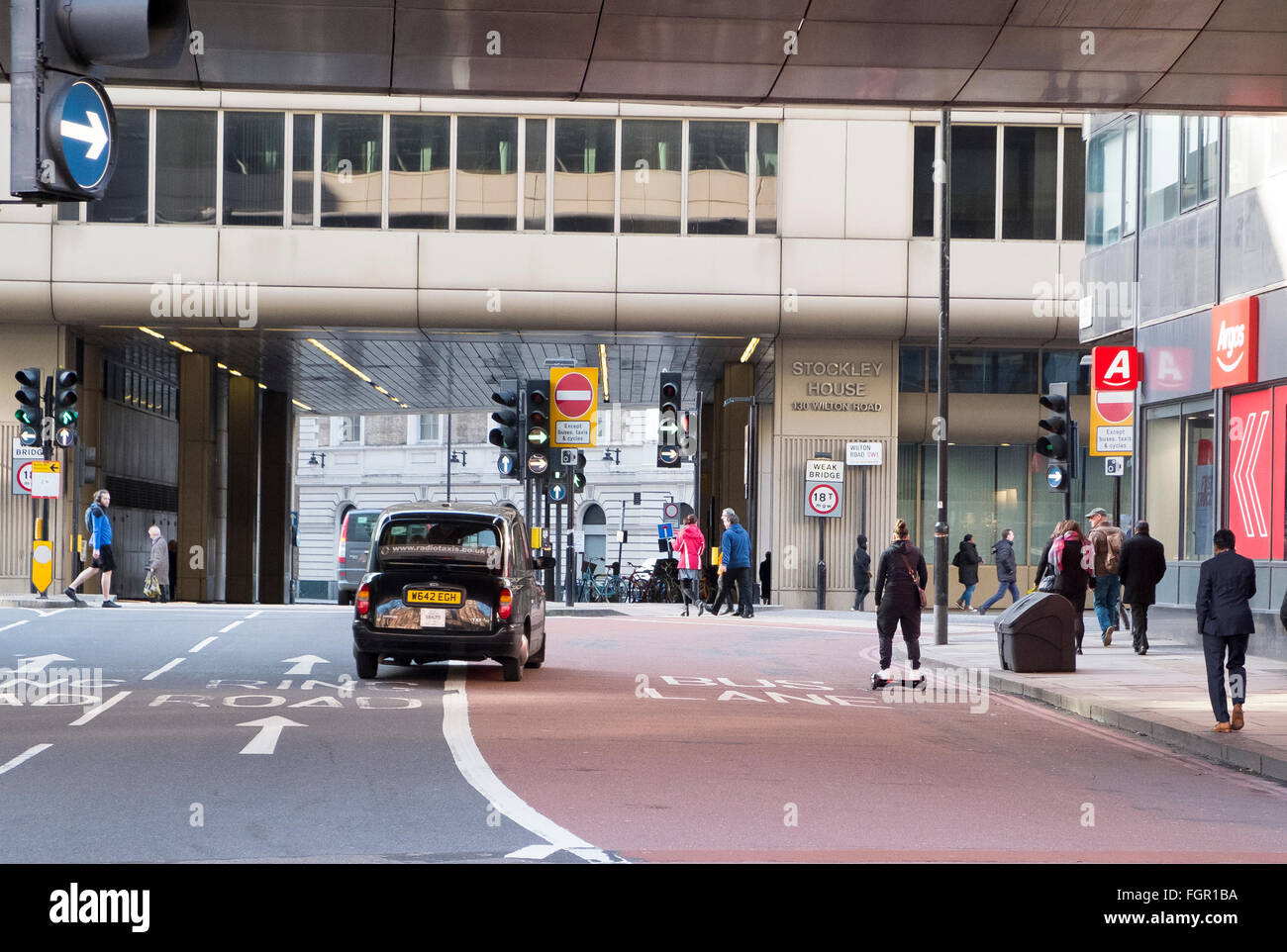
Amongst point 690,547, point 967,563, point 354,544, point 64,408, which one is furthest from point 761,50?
point 354,544

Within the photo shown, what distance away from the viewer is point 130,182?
34469 mm

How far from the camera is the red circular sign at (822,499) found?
35406 millimetres

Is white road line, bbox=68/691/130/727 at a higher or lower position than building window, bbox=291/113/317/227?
lower

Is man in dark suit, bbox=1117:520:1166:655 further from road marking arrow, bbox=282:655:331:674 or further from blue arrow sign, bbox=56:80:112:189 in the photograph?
blue arrow sign, bbox=56:80:112:189

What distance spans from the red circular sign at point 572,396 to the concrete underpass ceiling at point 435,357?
85 cm

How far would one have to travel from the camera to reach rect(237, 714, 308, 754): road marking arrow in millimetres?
11617

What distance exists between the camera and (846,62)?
1492 centimetres

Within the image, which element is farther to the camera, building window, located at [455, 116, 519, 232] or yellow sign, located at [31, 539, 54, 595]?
building window, located at [455, 116, 519, 232]

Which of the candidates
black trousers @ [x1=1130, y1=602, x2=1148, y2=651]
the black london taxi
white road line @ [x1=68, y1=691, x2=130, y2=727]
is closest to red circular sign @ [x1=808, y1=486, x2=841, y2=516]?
black trousers @ [x1=1130, y1=602, x2=1148, y2=651]

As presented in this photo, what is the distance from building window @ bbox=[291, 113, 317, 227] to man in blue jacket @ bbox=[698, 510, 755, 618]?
37.0 ft

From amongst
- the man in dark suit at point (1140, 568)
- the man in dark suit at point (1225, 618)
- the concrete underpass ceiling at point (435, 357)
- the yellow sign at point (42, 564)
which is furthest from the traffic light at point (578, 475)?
the man in dark suit at point (1225, 618)

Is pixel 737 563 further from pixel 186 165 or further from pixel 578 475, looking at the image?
pixel 186 165
